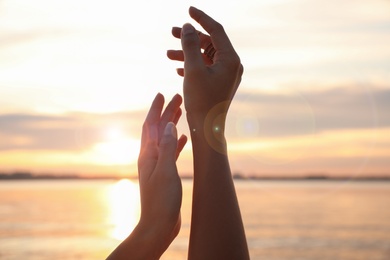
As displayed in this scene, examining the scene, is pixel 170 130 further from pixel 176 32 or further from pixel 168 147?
pixel 176 32

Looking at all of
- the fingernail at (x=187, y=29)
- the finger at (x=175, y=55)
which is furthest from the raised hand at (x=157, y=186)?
the fingernail at (x=187, y=29)

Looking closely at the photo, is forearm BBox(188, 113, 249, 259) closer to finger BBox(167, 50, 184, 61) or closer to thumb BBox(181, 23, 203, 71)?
thumb BBox(181, 23, 203, 71)

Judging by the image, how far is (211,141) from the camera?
2516mm

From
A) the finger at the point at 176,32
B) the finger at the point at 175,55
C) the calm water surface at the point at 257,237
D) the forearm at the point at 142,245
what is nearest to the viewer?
the forearm at the point at 142,245

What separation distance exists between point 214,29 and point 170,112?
24.9 inches

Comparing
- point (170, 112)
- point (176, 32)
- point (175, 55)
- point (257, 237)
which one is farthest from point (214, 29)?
point (257, 237)

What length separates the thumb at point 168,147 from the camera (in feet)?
9.67

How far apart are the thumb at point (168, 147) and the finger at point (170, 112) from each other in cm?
27

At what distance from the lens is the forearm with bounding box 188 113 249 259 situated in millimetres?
2303

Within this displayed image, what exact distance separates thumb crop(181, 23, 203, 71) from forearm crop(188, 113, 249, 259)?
34cm

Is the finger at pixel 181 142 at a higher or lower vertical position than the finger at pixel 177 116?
lower

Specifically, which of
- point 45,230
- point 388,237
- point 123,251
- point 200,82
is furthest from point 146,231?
point 45,230

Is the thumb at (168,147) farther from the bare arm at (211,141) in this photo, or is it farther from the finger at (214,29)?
the finger at (214,29)

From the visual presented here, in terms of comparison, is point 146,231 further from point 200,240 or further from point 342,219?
point 342,219
